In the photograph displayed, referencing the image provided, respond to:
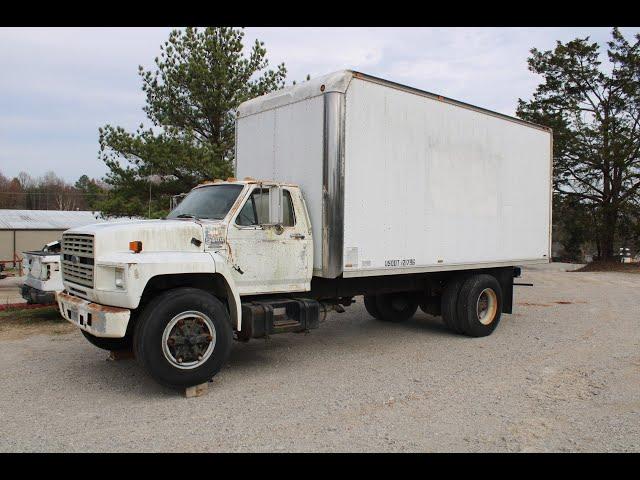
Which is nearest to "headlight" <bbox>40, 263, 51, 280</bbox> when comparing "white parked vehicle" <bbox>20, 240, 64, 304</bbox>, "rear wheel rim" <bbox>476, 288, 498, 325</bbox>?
"white parked vehicle" <bbox>20, 240, 64, 304</bbox>

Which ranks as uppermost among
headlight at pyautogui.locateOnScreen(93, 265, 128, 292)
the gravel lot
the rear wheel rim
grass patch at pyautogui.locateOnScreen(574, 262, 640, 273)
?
headlight at pyautogui.locateOnScreen(93, 265, 128, 292)

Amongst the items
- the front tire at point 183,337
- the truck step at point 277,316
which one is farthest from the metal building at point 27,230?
the front tire at point 183,337

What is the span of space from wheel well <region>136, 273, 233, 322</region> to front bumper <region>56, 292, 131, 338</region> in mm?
423

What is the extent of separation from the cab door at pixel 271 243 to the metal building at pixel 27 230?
3373 cm

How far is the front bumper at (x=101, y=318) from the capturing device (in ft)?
17.5

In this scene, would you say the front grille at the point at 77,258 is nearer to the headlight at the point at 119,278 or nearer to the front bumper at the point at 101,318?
the front bumper at the point at 101,318

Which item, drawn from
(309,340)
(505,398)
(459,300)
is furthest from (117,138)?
(505,398)

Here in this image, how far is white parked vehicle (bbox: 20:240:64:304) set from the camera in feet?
31.1

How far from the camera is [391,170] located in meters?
7.39

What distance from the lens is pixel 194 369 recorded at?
559 centimetres

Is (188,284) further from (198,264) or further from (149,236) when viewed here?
(149,236)

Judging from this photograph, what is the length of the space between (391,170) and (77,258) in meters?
4.13

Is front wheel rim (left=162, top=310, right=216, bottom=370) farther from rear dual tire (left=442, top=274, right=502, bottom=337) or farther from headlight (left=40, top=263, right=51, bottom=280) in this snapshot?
headlight (left=40, top=263, right=51, bottom=280)

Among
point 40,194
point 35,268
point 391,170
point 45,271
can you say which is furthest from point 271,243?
point 40,194
